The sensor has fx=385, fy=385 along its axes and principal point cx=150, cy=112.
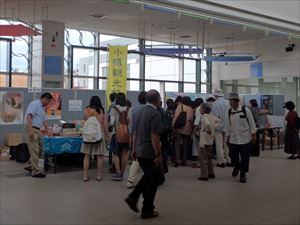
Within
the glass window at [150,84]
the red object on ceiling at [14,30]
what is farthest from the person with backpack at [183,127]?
the glass window at [150,84]

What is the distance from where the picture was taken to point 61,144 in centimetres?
664

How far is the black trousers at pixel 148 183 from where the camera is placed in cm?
395

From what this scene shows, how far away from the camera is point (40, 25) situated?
11336mm

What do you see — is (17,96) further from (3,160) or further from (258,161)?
(258,161)

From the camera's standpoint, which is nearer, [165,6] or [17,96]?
[165,6]

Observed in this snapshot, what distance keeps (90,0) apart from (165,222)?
6240 mm

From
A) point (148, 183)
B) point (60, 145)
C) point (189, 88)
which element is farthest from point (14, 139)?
point (189, 88)

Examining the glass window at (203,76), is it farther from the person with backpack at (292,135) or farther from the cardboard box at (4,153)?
the cardboard box at (4,153)

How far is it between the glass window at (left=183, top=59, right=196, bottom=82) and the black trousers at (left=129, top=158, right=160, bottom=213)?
449 inches

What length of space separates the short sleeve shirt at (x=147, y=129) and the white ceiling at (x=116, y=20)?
14.4 ft

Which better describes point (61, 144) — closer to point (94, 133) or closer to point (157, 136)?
point (94, 133)

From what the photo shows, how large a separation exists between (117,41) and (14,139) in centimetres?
636

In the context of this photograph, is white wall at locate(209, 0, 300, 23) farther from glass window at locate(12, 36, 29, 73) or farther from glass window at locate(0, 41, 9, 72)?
glass window at locate(12, 36, 29, 73)

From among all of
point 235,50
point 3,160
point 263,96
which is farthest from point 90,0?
point 235,50
